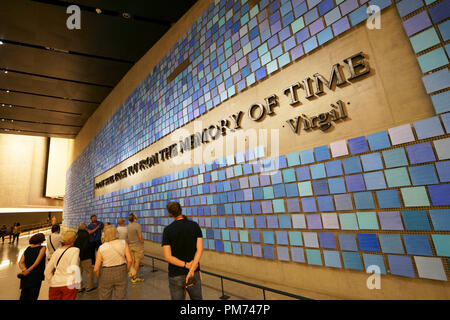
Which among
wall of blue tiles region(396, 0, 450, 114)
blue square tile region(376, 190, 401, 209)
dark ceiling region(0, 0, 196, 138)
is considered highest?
dark ceiling region(0, 0, 196, 138)

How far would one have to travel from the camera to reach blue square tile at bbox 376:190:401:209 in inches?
93.2

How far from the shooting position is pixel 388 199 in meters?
2.41

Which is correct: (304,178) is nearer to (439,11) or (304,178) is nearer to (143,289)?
(439,11)

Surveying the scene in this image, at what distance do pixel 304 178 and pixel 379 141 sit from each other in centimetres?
98

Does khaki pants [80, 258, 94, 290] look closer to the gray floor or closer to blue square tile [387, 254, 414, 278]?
the gray floor

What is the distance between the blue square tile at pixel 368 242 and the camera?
8.10ft

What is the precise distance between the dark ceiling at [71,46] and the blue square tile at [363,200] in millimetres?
6275

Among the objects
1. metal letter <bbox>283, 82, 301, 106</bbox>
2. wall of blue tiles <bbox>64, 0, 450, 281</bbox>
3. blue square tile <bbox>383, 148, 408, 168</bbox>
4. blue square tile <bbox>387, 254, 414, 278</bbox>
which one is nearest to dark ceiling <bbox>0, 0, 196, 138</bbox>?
wall of blue tiles <bbox>64, 0, 450, 281</bbox>

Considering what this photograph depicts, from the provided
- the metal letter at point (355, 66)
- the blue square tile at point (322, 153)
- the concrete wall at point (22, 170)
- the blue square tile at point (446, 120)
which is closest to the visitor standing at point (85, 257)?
the blue square tile at point (322, 153)

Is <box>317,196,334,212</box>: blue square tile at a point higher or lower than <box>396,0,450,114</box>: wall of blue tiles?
lower

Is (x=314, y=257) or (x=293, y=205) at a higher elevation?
(x=293, y=205)

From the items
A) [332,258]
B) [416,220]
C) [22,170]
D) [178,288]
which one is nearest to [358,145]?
[416,220]

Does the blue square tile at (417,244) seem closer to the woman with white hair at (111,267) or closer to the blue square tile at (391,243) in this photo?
the blue square tile at (391,243)

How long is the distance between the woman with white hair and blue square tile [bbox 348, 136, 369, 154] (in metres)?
3.15
